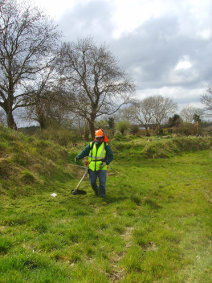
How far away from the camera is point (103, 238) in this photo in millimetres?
4027

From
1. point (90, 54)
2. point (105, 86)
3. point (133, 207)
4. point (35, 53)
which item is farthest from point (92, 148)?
point (90, 54)

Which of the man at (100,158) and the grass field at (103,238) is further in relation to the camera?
the man at (100,158)

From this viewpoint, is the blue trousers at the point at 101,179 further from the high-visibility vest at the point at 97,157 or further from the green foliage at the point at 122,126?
the green foliage at the point at 122,126

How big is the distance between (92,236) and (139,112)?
193 feet

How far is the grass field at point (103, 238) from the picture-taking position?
112 inches

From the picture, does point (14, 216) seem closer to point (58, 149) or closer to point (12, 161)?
point (12, 161)

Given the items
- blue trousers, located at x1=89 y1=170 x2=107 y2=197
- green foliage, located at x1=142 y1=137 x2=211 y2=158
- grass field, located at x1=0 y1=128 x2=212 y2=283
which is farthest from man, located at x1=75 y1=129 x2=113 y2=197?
green foliage, located at x1=142 y1=137 x2=211 y2=158

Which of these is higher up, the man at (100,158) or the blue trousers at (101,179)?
the man at (100,158)

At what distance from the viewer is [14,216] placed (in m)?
4.50

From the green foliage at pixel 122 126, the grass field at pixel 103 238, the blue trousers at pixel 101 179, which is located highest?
the green foliage at pixel 122 126

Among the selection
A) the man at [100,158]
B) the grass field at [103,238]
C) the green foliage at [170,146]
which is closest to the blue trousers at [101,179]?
the man at [100,158]

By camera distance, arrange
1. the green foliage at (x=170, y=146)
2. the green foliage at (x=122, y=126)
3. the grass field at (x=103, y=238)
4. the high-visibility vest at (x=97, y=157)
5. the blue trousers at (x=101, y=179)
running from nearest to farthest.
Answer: the grass field at (x=103, y=238)
the high-visibility vest at (x=97, y=157)
the blue trousers at (x=101, y=179)
the green foliage at (x=170, y=146)
the green foliage at (x=122, y=126)

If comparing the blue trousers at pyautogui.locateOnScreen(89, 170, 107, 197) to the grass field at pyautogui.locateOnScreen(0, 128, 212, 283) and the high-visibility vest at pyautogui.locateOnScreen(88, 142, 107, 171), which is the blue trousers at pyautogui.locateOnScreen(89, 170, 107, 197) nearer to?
the high-visibility vest at pyautogui.locateOnScreen(88, 142, 107, 171)

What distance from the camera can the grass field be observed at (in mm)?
2844
